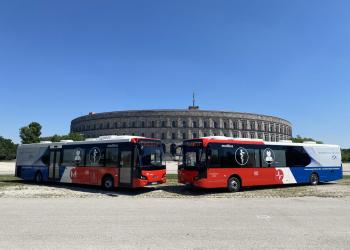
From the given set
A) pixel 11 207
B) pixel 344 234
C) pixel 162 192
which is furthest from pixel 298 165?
pixel 11 207

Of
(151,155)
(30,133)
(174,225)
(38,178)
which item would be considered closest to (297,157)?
(151,155)

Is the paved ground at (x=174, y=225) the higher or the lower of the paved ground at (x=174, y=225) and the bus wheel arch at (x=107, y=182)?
the lower

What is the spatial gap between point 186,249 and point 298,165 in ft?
53.4

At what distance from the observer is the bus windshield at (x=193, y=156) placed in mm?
17580

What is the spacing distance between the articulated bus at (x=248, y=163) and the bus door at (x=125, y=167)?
272cm

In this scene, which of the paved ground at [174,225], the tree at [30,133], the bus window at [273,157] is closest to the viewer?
the paved ground at [174,225]

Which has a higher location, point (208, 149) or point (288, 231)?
point (208, 149)

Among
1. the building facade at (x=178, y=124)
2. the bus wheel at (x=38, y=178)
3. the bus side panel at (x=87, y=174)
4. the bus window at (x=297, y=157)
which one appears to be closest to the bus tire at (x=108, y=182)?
the bus side panel at (x=87, y=174)

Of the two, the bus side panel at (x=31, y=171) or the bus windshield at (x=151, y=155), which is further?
the bus side panel at (x=31, y=171)

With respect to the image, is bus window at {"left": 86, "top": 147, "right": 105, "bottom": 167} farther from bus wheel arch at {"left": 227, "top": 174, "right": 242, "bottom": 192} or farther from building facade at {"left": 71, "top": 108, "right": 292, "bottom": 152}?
building facade at {"left": 71, "top": 108, "right": 292, "bottom": 152}

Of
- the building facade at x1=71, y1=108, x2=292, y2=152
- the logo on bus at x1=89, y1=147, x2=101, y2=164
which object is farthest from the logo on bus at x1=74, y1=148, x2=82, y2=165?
the building facade at x1=71, y1=108, x2=292, y2=152

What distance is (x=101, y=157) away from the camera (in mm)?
19312

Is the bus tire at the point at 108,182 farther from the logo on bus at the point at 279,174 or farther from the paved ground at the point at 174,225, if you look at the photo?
the logo on bus at the point at 279,174

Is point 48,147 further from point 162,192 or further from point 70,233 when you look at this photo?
point 70,233
